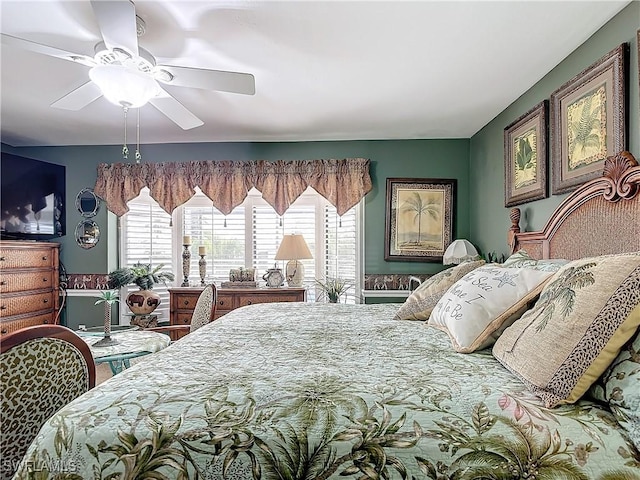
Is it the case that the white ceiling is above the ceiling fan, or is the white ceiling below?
above

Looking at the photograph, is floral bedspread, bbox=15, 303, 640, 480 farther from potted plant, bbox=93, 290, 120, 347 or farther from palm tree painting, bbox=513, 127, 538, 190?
palm tree painting, bbox=513, 127, 538, 190

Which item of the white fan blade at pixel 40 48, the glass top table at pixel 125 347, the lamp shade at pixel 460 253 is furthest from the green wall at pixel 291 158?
the white fan blade at pixel 40 48

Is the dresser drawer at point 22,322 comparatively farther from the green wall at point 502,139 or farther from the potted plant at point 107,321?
the green wall at point 502,139

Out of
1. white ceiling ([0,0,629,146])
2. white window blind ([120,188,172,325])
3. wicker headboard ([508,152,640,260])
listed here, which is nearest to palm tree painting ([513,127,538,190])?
white ceiling ([0,0,629,146])

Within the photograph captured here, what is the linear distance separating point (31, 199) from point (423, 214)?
4.15m

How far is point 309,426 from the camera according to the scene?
989 mm

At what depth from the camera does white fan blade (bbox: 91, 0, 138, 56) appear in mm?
1531

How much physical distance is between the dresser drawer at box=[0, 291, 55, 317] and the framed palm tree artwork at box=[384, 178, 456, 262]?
12.6 feet

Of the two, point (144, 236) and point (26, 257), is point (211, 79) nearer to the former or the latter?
point (144, 236)

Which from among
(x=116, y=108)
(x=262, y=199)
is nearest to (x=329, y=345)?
(x=116, y=108)

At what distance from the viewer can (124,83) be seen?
198 cm

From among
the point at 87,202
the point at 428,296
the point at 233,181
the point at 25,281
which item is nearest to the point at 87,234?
the point at 87,202

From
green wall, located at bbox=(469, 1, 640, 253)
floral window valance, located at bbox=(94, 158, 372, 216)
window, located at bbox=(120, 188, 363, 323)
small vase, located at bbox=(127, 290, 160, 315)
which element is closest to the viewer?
green wall, located at bbox=(469, 1, 640, 253)

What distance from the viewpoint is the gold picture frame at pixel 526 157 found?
8.79 ft
